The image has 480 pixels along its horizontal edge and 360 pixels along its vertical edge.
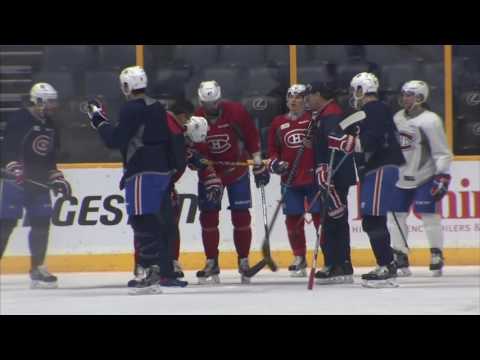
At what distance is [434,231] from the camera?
42.3 ft

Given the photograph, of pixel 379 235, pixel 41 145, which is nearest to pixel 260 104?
pixel 41 145

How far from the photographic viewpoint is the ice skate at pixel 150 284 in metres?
11.4

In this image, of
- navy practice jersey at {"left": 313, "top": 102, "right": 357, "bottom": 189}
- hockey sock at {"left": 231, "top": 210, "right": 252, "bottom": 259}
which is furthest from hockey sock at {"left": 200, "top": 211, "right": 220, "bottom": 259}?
navy practice jersey at {"left": 313, "top": 102, "right": 357, "bottom": 189}

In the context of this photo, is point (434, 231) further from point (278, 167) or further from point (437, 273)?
point (278, 167)

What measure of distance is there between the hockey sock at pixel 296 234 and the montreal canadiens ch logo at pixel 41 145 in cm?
208

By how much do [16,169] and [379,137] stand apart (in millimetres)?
3003

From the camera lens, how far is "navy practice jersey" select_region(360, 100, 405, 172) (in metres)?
11.5

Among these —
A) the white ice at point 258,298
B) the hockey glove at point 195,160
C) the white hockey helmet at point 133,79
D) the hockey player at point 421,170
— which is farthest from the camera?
the hockey player at point 421,170

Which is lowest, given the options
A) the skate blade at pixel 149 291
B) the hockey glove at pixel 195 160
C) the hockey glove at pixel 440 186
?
the skate blade at pixel 149 291

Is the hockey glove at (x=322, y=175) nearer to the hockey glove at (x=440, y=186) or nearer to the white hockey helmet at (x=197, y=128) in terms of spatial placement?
the white hockey helmet at (x=197, y=128)

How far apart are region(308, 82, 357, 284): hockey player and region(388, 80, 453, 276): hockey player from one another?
2.64ft

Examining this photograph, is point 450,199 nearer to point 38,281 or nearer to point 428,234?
point 428,234

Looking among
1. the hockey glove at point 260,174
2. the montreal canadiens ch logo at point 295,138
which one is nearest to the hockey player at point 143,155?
the hockey glove at point 260,174

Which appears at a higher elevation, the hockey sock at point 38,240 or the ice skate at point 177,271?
the hockey sock at point 38,240
